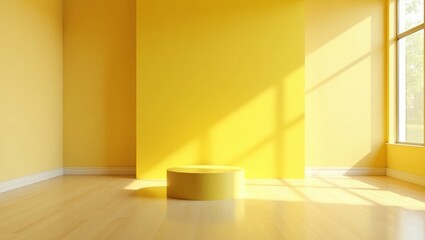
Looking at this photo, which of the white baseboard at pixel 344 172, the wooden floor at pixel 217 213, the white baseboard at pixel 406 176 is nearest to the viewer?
the wooden floor at pixel 217 213

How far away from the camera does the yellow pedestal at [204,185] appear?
4770mm

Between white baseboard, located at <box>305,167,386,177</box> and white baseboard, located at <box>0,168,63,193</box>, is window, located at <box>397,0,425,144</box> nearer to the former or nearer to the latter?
white baseboard, located at <box>305,167,386,177</box>

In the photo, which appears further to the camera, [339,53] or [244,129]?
[339,53]

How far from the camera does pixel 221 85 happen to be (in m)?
6.69

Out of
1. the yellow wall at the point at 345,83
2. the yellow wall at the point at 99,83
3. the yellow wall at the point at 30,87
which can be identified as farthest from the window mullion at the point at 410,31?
the yellow wall at the point at 30,87

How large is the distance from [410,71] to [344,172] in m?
2.08

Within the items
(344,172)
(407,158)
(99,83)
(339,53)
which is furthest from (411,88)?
(99,83)

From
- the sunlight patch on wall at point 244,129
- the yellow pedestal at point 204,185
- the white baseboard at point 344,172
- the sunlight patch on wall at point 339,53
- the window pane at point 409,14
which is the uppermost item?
the window pane at point 409,14

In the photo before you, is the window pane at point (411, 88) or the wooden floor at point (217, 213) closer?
the wooden floor at point (217, 213)

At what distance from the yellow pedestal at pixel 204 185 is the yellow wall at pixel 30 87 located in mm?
2504

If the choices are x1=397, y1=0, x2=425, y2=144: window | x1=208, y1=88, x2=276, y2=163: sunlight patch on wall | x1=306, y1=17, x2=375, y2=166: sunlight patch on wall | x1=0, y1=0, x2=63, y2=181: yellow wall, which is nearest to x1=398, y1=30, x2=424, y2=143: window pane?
x1=397, y1=0, x2=425, y2=144: window

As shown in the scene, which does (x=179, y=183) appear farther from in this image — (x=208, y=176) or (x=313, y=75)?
(x=313, y=75)

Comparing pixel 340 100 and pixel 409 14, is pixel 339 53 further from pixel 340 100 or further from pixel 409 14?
pixel 409 14

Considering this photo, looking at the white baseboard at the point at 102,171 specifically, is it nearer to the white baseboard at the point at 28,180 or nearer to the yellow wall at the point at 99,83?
the yellow wall at the point at 99,83
